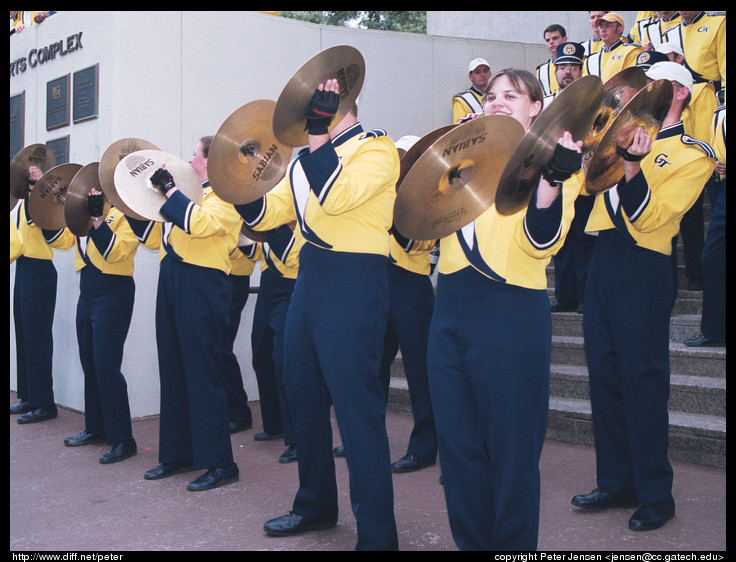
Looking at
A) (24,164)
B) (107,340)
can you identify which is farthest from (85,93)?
(107,340)

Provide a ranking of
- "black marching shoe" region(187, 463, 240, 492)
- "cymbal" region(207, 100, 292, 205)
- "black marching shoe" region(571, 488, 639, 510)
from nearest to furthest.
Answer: "cymbal" region(207, 100, 292, 205)
"black marching shoe" region(571, 488, 639, 510)
"black marching shoe" region(187, 463, 240, 492)

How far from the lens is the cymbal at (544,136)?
252 cm

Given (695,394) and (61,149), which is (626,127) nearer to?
(695,394)

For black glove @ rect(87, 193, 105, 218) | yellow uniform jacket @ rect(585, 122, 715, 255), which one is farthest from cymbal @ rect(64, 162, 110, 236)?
yellow uniform jacket @ rect(585, 122, 715, 255)

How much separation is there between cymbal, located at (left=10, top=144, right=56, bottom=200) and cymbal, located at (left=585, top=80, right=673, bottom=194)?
4.58 metres

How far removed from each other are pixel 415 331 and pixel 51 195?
2839 mm

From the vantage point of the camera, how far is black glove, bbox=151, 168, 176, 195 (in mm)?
4258

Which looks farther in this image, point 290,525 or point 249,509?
point 249,509

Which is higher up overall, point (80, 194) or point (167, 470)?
point (80, 194)

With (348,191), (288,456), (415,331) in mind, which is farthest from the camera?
(288,456)

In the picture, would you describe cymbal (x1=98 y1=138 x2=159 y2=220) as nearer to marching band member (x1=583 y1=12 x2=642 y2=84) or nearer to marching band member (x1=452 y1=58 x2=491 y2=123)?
marching band member (x1=452 y1=58 x2=491 y2=123)

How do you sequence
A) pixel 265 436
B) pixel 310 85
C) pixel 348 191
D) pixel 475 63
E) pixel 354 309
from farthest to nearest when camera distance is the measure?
pixel 475 63 → pixel 265 436 → pixel 354 309 → pixel 348 191 → pixel 310 85

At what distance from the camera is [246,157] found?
3852mm

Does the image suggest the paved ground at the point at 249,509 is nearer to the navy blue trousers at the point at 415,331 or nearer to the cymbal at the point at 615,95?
the navy blue trousers at the point at 415,331
